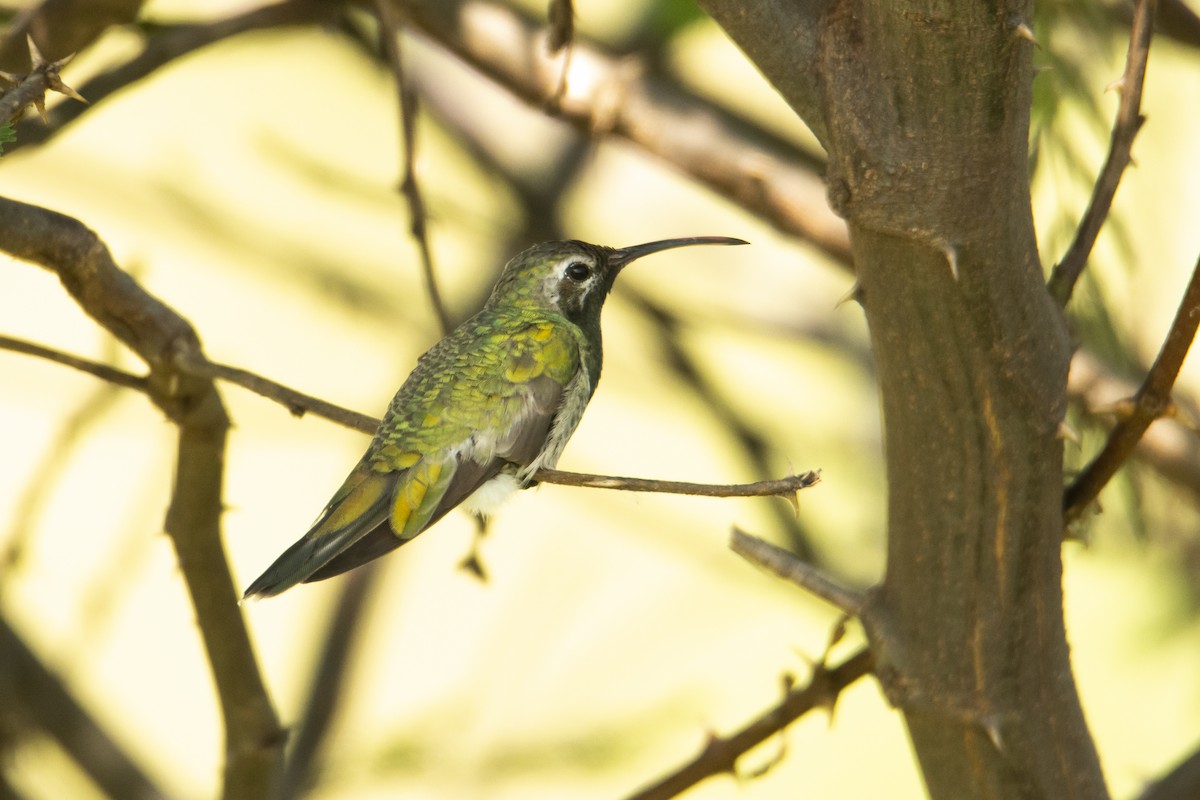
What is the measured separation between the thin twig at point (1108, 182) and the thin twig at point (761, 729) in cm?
47

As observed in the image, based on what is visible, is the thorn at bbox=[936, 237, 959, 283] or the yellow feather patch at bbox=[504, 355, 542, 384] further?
the yellow feather patch at bbox=[504, 355, 542, 384]

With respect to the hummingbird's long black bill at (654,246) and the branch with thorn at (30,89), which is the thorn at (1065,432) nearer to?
the hummingbird's long black bill at (654,246)

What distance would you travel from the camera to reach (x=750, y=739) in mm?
1549

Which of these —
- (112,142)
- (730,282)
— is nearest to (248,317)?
(112,142)

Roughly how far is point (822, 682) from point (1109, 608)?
6.24 ft

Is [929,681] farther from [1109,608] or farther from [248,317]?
[248,317]

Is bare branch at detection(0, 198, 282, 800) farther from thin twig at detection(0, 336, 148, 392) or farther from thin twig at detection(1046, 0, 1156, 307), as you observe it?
thin twig at detection(1046, 0, 1156, 307)

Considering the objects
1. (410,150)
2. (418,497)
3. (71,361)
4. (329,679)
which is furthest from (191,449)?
(329,679)

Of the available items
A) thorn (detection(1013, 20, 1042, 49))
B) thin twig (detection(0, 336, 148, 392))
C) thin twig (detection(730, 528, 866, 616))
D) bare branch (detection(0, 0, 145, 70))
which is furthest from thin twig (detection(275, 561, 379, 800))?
thorn (detection(1013, 20, 1042, 49))

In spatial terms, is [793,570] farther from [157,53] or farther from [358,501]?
[157,53]

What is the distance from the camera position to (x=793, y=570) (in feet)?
4.53

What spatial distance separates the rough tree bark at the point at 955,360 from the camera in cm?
112

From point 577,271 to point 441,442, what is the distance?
1.58 ft

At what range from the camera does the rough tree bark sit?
112 cm
